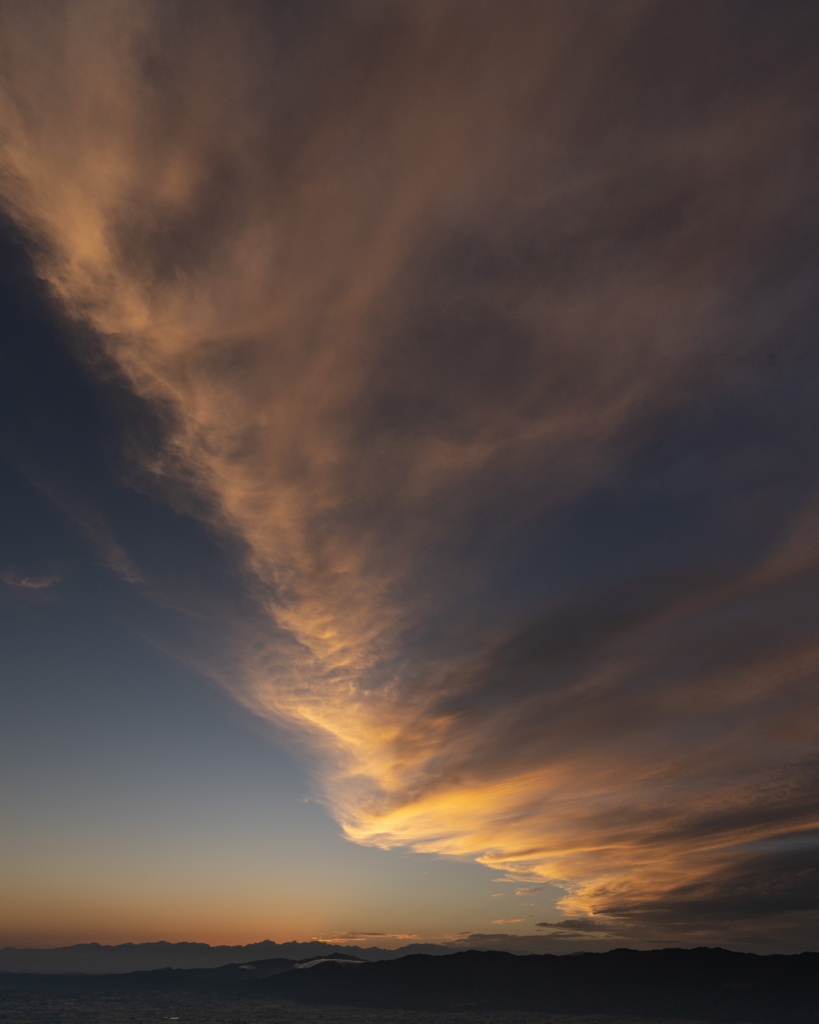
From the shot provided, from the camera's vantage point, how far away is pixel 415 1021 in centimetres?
19912


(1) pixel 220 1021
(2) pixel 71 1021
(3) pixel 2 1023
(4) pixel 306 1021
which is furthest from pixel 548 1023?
(3) pixel 2 1023

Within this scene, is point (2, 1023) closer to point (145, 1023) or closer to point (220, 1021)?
point (145, 1023)

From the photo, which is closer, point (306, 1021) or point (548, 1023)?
point (306, 1021)

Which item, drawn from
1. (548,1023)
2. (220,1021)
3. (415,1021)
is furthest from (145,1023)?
(548,1023)

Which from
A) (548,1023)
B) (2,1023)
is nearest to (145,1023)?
(2,1023)

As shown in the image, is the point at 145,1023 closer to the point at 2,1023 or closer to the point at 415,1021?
the point at 2,1023

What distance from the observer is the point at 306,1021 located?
614 ft

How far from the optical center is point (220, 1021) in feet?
611

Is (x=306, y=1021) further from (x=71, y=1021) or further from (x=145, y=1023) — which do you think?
(x=71, y=1021)

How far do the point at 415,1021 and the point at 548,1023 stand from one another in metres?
45.3

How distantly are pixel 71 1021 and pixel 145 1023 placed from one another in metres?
31.7

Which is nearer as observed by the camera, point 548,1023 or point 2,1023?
point 2,1023

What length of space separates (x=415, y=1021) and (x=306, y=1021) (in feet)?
126

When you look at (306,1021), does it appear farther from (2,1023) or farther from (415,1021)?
(2,1023)
